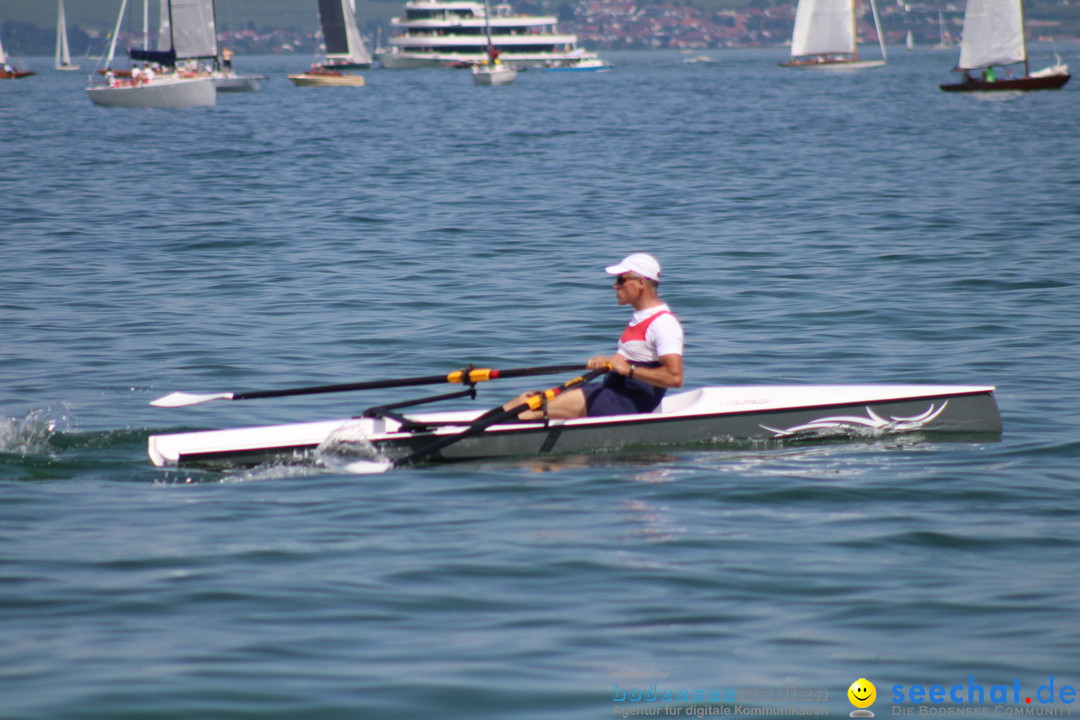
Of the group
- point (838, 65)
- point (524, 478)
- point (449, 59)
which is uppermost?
point (449, 59)

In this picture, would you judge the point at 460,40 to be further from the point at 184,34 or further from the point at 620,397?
the point at 620,397

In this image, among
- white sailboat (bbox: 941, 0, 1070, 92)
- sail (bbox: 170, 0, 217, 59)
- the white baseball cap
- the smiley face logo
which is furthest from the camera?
sail (bbox: 170, 0, 217, 59)

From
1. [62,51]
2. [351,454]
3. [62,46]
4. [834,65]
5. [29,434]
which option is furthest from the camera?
[62,46]

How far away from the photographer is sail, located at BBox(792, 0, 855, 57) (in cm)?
7456

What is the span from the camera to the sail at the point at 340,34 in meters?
87.3

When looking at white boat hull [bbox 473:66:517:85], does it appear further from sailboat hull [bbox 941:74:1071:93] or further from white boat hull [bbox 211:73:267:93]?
sailboat hull [bbox 941:74:1071:93]

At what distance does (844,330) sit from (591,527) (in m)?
5.90

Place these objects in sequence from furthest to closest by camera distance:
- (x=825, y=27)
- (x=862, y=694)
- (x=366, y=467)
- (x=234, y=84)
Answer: (x=825, y=27), (x=234, y=84), (x=366, y=467), (x=862, y=694)

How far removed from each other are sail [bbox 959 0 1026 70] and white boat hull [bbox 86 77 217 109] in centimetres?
3160

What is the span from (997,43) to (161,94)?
34563 millimetres

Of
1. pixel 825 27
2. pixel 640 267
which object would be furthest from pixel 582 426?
pixel 825 27

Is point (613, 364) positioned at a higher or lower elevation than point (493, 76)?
lower

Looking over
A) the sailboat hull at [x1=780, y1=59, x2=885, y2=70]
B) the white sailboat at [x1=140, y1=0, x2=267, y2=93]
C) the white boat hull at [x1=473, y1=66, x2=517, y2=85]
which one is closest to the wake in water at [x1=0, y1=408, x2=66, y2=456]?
the white sailboat at [x1=140, y1=0, x2=267, y2=93]

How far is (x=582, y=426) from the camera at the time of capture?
7.80 m
